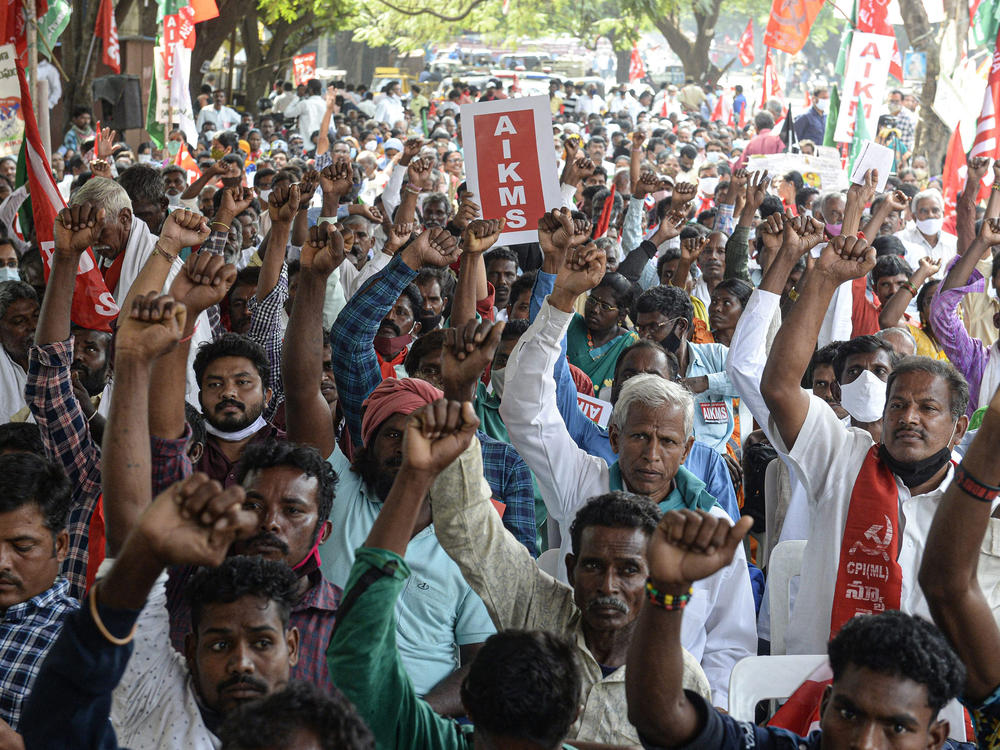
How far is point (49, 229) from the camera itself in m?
5.74

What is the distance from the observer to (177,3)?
12727mm

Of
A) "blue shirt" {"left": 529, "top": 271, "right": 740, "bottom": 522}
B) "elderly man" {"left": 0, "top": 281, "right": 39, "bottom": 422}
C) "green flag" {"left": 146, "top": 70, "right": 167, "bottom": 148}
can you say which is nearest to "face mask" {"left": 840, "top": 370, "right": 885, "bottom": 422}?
"blue shirt" {"left": 529, "top": 271, "right": 740, "bottom": 522}

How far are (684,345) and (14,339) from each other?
2.89 m

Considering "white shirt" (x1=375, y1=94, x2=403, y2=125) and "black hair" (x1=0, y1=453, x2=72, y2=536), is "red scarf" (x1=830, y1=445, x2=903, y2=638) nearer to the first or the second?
"black hair" (x1=0, y1=453, x2=72, y2=536)

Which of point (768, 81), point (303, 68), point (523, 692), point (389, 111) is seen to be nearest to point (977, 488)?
point (523, 692)

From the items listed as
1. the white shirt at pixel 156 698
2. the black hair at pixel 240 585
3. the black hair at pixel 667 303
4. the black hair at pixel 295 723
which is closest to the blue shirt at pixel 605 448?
the black hair at pixel 667 303

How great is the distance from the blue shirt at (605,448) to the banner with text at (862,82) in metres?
6.61

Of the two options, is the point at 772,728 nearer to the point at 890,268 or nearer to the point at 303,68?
the point at 890,268

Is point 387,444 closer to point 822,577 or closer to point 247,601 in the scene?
point 247,601

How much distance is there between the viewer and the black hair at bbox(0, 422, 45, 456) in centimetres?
349

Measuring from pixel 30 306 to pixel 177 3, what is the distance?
9.17 meters

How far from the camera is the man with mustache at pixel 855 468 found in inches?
133

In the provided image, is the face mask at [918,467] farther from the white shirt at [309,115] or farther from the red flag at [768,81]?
the white shirt at [309,115]

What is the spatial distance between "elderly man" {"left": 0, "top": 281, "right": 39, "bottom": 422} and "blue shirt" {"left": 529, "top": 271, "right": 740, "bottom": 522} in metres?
2.02
